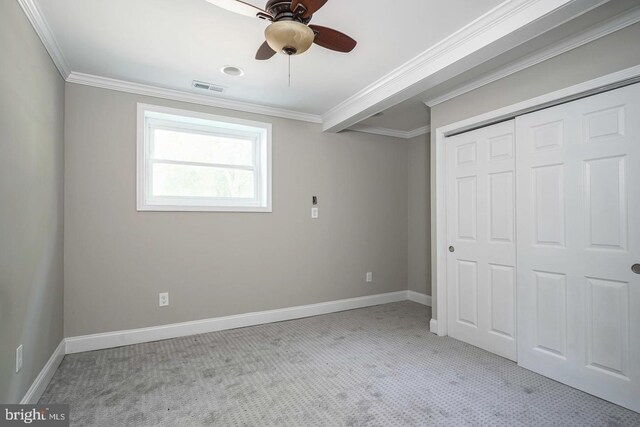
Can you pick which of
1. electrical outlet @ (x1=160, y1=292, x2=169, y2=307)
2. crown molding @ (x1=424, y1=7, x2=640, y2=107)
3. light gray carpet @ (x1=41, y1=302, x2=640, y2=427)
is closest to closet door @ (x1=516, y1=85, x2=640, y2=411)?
light gray carpet @ (x1=41, y1=302, x2=640, y2=427)

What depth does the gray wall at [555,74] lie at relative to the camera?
2094mm

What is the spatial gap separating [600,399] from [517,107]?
2111 millimetres

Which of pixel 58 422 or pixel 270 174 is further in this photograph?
pixel 270 174

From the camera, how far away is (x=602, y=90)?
2.22 metres

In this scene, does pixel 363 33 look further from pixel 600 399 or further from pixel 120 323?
pixel 120 323

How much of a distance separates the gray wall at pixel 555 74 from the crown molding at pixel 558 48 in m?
0.03

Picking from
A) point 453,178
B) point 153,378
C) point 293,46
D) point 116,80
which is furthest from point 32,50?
point 453,178

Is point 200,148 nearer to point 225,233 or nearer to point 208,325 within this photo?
point 225,233

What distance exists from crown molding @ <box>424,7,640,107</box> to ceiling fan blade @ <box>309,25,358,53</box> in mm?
1496

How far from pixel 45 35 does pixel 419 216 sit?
430cm

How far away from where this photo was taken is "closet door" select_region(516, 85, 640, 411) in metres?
2.10

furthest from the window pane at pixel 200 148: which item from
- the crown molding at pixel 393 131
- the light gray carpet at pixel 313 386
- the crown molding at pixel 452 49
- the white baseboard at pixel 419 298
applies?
the white baseboard at pixel 419 298

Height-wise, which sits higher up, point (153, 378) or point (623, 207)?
point (623, 207)

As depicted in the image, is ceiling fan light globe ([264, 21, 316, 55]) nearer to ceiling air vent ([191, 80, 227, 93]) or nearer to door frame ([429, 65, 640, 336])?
ceiling air vent ([191, 80, 227, 93])
